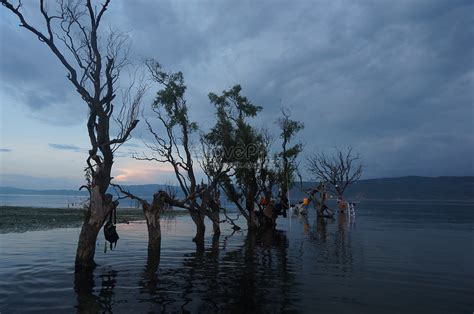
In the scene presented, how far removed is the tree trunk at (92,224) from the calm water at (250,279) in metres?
0.71

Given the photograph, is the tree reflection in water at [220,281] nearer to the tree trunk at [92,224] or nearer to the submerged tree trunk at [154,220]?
the submerged tree trunk at [154,220]

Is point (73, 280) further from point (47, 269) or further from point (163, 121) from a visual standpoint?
point (163, 121)

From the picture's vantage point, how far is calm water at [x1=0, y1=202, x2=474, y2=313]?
34.8 ft

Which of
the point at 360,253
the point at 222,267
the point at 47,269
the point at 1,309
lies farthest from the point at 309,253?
the point at 1,309

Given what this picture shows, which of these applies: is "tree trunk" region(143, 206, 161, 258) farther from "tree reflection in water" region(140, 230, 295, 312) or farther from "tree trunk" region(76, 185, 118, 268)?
"tree trunk" region(76, 185, 118, 268)

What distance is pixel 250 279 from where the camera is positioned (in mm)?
13656

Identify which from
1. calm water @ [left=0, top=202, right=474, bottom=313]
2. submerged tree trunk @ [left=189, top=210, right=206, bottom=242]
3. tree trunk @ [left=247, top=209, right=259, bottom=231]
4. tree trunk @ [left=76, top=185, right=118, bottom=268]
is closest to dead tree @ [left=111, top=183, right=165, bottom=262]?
calm water @ [left=0, top=202, right=474, bottom=313]

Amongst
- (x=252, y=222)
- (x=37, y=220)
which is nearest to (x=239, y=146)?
(x=252, y=222)

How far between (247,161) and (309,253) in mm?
12902

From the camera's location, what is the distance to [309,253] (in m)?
19.8

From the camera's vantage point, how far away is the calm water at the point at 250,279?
34.8 ft

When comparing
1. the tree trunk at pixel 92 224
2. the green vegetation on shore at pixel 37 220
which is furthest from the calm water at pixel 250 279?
the green vegetation on shore at pixel 37 220

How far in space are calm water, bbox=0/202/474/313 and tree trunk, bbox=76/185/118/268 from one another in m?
0.71

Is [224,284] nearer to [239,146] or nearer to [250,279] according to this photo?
[250,279]
